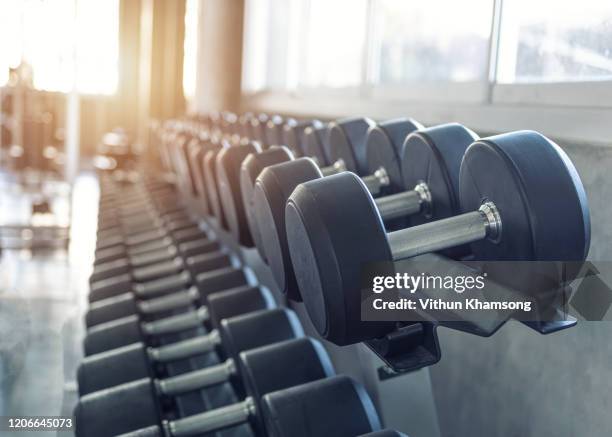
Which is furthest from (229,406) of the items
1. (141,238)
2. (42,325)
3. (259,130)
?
(141,238)

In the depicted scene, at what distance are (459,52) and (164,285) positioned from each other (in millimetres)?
1203

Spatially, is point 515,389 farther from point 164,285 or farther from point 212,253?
point 164,285

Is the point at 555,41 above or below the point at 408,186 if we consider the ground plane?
above

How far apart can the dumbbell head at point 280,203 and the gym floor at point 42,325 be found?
722 mm

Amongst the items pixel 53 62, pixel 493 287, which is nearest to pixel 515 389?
pixel 493 287

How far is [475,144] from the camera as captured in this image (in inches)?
32.3

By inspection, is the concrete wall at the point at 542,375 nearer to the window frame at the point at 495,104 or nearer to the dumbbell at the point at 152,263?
the window frame at the point at 495,104

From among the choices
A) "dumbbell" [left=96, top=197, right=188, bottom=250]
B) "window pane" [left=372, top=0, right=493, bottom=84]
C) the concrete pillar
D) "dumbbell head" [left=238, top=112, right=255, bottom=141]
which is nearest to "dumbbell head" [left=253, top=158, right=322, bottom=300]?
"window pane" [left=372, top=0, right=493, bottom=84]

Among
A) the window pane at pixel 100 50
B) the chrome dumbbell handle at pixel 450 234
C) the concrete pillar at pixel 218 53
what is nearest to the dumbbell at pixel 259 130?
the chrome dumbbell handle at pixel 450 234

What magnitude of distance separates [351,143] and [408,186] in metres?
0.32

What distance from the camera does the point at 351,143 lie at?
138 centimetres

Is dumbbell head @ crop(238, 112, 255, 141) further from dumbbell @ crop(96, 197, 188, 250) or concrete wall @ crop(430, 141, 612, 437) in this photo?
concrete wall @ crop(430, 141, 612, 437)

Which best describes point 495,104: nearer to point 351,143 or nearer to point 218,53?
point 351,143

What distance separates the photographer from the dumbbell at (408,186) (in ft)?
3.19
